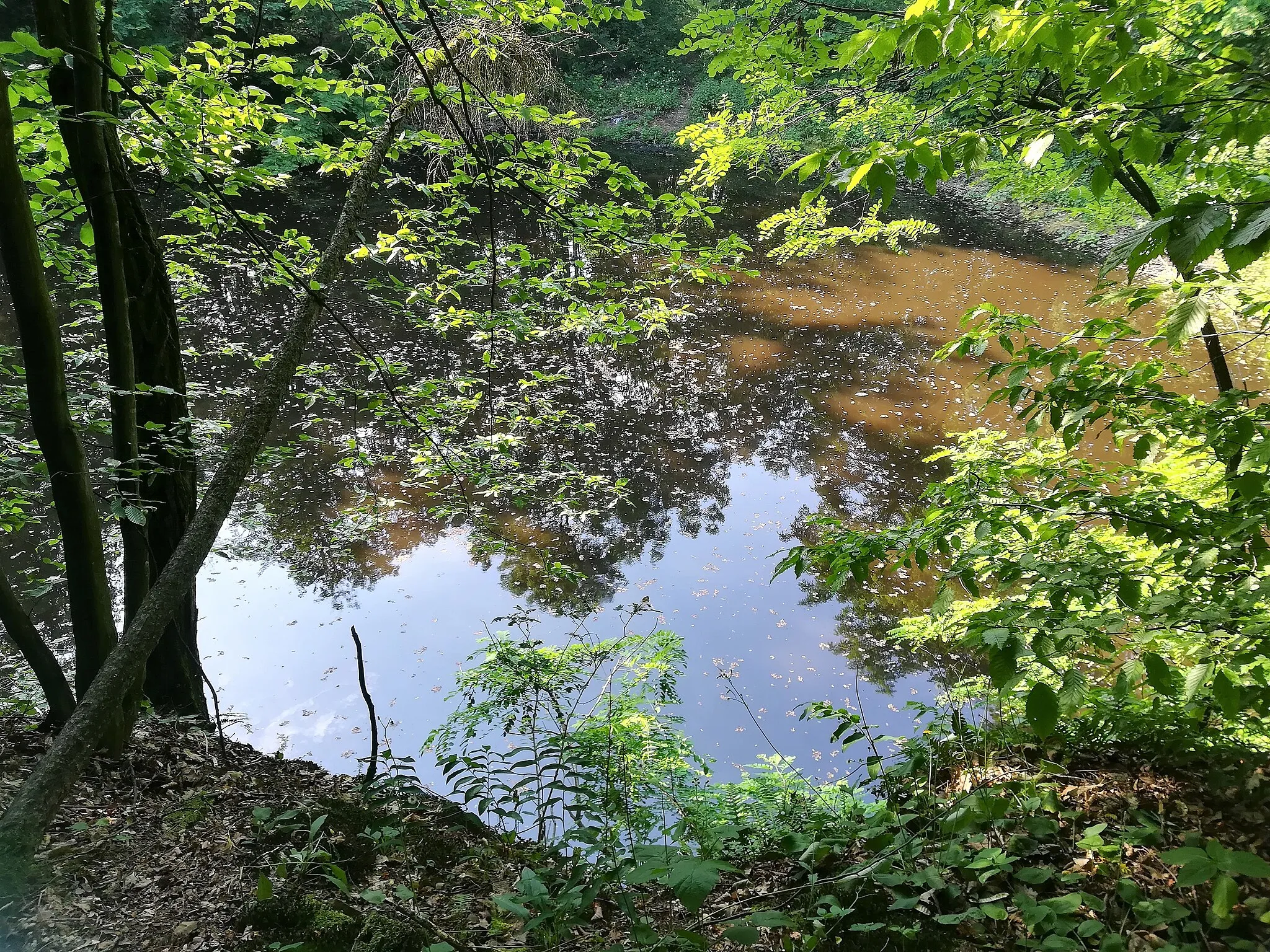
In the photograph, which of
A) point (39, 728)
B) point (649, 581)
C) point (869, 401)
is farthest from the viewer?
point (869, 401)

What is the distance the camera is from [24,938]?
2.00m

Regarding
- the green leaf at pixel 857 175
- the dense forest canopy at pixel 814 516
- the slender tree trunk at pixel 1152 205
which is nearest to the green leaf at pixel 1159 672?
the dense forest canopy at pixel 814 516

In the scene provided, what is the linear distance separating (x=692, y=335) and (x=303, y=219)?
30.5ft

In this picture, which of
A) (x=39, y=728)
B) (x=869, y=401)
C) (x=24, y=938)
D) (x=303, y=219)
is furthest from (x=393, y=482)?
(x=303, y=219)

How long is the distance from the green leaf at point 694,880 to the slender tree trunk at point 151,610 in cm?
151

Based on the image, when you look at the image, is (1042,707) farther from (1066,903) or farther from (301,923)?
(301,923)

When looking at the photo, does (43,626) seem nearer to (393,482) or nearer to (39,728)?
(39,728)

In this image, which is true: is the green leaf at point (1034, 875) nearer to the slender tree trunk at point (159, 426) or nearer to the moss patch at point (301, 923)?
the moss patch at point (301, 923)

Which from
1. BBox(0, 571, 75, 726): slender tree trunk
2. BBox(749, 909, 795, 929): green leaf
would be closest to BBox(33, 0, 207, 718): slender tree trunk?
BBox(0, 571, 75, 726): slender tree trunk

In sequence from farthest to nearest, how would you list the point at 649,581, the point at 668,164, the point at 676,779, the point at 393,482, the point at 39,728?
the point at 668,164, the point at 393,482, the point at 649,581, the point at 676,779, the point at 39,728

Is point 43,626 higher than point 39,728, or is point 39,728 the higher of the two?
point 43,626

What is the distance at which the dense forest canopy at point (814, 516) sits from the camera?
1.66 m

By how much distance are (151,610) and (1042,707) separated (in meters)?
2.41

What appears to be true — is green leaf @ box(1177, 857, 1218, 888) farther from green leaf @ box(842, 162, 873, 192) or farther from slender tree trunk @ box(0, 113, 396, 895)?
slender tree trunk @ box(0, 113, 396, 895)
